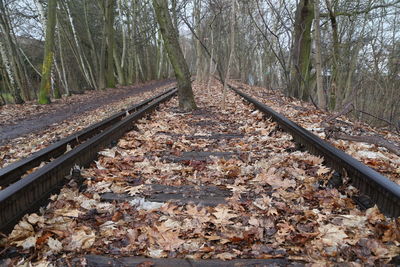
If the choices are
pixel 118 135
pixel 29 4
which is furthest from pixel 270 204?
pixel 29 4

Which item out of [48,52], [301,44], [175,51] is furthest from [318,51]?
[48,52]

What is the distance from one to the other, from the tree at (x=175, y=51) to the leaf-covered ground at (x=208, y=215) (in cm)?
440

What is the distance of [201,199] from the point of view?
3062 mm

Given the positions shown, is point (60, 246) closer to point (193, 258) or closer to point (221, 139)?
point (193, 258)

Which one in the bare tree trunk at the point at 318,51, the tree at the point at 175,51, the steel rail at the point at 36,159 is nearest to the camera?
the steel rail at the point at 36,159

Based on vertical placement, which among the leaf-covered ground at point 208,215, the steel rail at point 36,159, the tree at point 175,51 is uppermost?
the tree at point 175,51

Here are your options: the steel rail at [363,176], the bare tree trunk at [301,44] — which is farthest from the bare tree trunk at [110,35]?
the steel rail at [363,176]

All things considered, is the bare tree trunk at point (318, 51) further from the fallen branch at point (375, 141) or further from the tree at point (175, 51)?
the fallen branch at point (375, 141)

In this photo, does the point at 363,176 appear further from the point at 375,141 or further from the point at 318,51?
the point at 318,51

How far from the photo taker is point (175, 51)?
8.60 metres

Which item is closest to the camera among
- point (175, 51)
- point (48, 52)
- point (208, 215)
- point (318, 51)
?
point (208, 215)

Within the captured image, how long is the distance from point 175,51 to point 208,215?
6.66 metres

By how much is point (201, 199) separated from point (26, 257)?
5.06 ft

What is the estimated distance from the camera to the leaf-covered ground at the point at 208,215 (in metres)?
2.18
